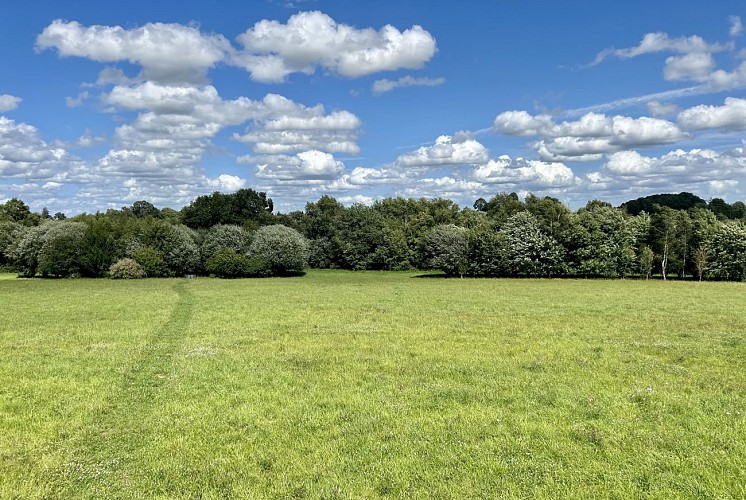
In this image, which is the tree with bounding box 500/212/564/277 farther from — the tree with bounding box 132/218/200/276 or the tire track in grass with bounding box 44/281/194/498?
the tire track in grass with bounding box 44/281/194/498

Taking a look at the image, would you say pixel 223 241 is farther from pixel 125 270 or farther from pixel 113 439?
pixel 113 439

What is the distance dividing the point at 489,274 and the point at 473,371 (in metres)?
56.5

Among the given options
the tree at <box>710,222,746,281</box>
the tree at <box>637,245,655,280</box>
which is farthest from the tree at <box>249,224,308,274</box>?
the tree at <box>710,222,746,281</box>

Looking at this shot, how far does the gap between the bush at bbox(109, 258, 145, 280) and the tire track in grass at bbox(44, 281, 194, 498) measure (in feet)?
185

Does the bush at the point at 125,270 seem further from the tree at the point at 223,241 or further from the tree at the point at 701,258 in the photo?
the tree at the point at 701,258

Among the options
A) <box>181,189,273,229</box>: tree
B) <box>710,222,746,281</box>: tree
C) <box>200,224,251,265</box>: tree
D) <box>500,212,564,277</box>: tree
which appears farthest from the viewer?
<box>181,189,273,229</box>: tree

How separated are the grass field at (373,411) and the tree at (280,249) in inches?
1996

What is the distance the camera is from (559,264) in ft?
218

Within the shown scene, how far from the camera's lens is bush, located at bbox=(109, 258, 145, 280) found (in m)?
67.3

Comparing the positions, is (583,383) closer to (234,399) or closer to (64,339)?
(234,399)

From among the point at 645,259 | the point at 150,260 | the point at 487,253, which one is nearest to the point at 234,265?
the point at 150,260

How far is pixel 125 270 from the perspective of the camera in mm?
67562

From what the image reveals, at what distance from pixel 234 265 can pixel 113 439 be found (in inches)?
2535

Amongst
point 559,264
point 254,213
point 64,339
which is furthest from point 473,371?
point 254,213
